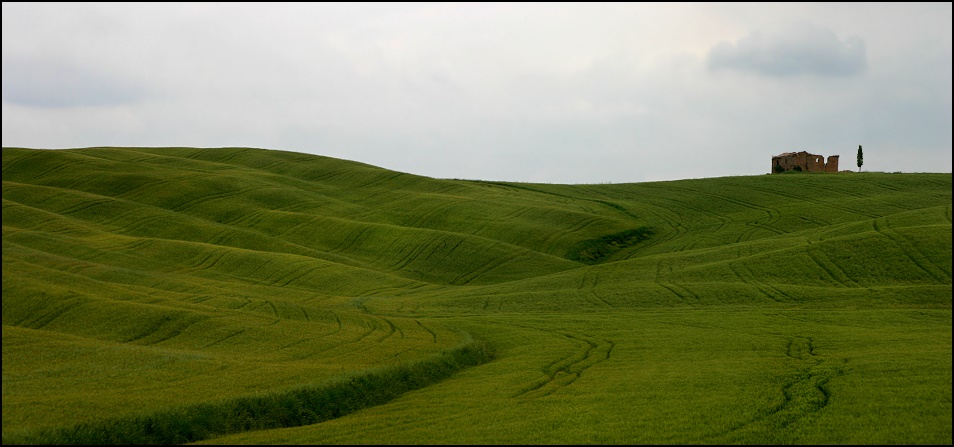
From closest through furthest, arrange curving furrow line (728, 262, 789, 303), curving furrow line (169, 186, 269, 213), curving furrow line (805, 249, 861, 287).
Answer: curving furrow line (728, 262, 789, 303)
curving furrow line (805, 249, 861, 287)
curving furrow line (169, 186, 269, 213)

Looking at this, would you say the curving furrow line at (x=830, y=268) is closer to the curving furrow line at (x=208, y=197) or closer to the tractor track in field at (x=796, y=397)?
the tractor track in field at (x=796, y=397)

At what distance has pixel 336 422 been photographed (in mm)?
18406

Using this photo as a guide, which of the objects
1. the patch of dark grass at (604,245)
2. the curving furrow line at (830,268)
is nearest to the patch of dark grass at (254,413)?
the curving furrow line at (830,268)

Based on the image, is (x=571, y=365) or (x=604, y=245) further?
(x=604, y=245)

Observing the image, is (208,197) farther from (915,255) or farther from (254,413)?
(915,255)

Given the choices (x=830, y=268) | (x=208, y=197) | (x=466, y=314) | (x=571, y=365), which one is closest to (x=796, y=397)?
(x=571, y=365)

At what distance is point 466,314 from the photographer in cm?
3984

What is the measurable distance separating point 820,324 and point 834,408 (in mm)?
15325

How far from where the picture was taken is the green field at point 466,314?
56.5 feet

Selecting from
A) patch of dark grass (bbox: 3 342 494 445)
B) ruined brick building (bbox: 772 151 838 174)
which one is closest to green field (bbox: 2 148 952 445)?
patch of dark grass (bbox: 3 342 494 445)

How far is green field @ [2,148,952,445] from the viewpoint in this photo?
1722cm

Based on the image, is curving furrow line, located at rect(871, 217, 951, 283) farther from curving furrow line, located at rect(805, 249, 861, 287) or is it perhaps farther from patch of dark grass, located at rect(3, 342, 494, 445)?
patch of dark grass, located at rect(3, 342, 494, 445)

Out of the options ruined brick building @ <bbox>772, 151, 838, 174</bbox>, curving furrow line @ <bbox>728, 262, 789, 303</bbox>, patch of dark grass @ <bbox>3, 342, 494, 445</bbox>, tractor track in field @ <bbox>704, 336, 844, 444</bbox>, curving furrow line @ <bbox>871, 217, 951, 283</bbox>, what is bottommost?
patch of dark grass @ <bbox>3, 342, 494, 445</bbox>

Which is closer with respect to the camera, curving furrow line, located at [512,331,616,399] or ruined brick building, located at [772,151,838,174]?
curving furrow line, located at [512,331,616,399]
